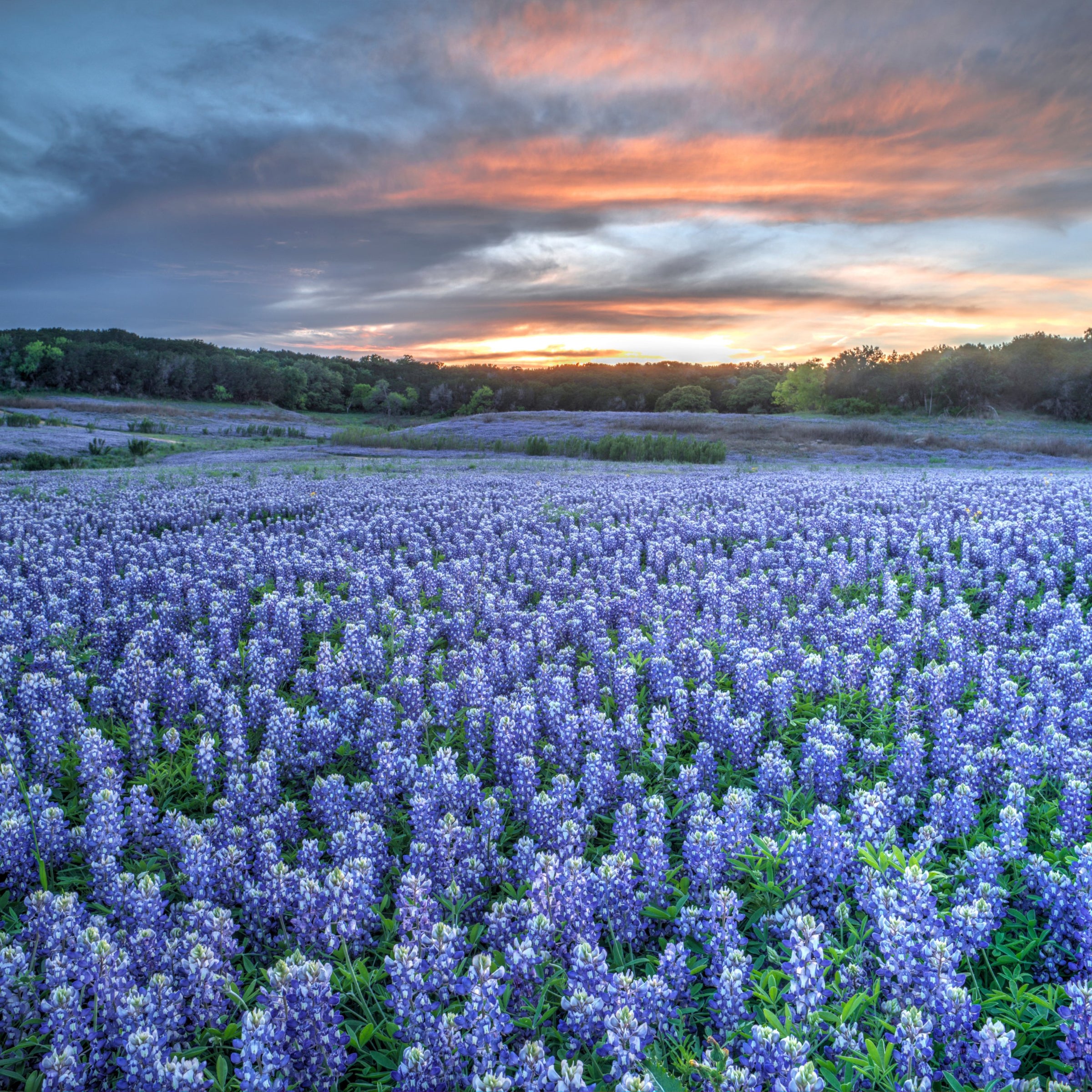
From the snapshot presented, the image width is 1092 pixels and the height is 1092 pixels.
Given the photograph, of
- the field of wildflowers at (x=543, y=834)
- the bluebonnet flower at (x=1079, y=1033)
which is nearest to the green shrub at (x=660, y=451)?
the field of wildflowers at (x=543, y=834)

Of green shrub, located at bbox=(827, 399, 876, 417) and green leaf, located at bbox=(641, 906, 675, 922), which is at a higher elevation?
green shrub, located at bbox=(827, 399, 876, 417)

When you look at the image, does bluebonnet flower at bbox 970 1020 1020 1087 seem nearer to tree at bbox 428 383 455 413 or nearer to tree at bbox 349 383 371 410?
tree at bbox 428 383 455 413

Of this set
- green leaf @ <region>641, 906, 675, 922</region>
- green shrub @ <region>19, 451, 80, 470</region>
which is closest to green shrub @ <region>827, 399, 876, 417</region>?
green shrub @ <region>19, 451, 80, 470</region>

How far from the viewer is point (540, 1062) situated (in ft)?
6.76

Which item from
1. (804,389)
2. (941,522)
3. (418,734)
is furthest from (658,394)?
(418,734)

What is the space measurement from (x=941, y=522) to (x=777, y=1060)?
11.0 meters

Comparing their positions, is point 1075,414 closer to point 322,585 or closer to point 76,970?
point 322,585

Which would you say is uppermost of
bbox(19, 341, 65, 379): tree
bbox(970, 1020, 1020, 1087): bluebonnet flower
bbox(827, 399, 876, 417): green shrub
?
bbox(19, 341, 65, 379): tree

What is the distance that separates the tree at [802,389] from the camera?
96062 millimetres

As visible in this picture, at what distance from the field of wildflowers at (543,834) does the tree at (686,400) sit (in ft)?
→ 299

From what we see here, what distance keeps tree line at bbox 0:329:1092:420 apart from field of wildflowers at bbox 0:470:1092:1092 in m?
68.8

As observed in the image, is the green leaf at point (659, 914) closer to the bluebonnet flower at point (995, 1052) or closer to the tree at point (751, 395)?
the bluebonnet flower at point (995, 1052)

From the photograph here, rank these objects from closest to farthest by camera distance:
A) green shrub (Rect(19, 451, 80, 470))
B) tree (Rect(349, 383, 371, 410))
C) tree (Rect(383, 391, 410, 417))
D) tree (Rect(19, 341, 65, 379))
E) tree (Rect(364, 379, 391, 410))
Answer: green shrub (Rect(19, 451, 80, 470)) → tree (Rect(19, 341, 65, 379)) → tree (Rect(383, 391, 410, 417)) → tree (Rect(364, 379, 391, 410)) → tree (Rect(349, 383, 371, 410))

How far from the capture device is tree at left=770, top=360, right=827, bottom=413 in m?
96.1
